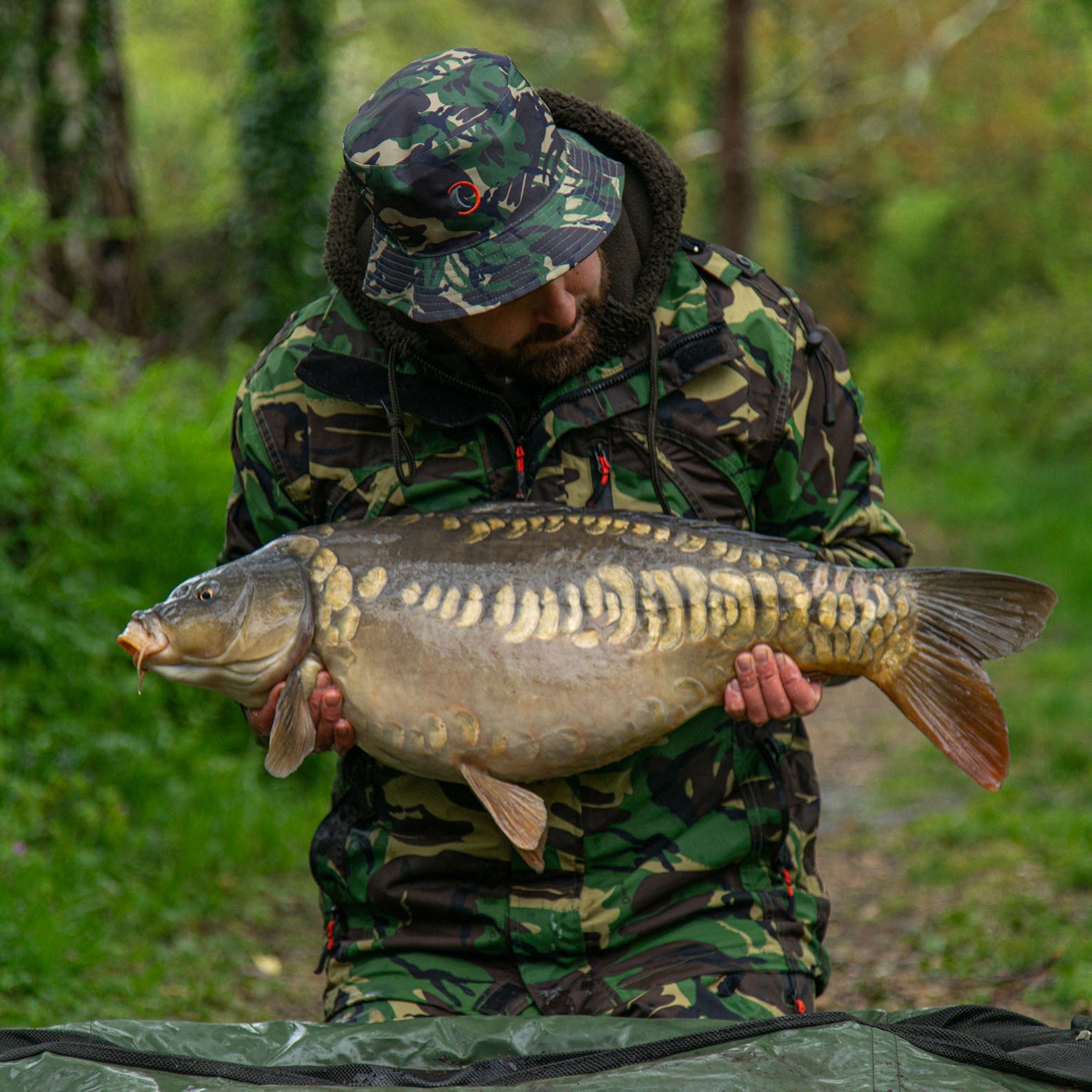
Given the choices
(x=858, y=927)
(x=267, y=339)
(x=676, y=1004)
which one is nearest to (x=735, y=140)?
(x=267, y=339)

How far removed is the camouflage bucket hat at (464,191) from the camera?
240cm

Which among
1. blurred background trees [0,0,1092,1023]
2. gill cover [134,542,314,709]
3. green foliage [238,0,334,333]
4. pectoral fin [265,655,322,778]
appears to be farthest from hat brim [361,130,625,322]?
green foliage [238,0,334,333]

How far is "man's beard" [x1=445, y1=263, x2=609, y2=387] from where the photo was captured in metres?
2.59

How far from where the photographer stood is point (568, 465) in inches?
105

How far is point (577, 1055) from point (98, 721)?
351 centimetres

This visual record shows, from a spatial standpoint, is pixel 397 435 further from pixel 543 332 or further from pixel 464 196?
pixel 464 196

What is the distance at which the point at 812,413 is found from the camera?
277 cm

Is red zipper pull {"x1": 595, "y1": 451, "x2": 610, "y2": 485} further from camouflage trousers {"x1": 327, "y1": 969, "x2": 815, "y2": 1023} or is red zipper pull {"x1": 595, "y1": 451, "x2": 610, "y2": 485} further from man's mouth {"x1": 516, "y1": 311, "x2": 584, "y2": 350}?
camouflage trousers {"x1": 327, "y1": 969, "x2": 815, "y2": 1023}

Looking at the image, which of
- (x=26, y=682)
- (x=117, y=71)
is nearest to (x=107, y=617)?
(x=26, y=682)

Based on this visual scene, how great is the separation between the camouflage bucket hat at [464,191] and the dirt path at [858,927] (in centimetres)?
270

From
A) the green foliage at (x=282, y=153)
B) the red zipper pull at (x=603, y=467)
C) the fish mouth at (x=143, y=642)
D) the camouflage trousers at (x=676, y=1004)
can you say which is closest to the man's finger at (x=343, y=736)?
the fish mouth at (x=143, y=642)

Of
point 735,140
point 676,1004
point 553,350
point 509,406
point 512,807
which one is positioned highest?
point 553,350

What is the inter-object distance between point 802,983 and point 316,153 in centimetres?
1031

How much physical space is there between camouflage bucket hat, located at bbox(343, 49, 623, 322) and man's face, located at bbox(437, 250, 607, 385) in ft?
0.34
